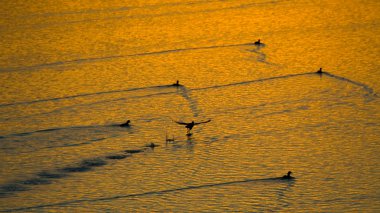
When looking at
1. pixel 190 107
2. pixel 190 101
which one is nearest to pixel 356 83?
pixel 190 101

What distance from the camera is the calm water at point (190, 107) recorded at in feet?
48.0

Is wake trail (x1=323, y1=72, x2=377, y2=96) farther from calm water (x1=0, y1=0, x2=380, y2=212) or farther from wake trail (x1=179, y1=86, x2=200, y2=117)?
wake trail (x1=179, y1=86, x2=200, y2=117)

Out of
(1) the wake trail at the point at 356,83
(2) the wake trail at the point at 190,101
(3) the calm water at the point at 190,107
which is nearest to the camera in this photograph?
(3) the calm water at the point at 190,107


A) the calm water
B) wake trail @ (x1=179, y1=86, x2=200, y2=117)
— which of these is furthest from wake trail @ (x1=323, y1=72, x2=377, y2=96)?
wake trail @ (x1=179, y1=86, x2=200, y2=117)

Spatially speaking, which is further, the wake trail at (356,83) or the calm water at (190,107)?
the wake trail at (356,83)

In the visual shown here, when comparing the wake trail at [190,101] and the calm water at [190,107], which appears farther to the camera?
the wake trail at [190,101]

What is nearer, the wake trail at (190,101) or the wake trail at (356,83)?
the wake trail at (190,101)

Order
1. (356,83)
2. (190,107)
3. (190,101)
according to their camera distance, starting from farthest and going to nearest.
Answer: (356,83), (190,101), (190,107)

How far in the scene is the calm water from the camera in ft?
48.0

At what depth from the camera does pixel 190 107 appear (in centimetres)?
1870

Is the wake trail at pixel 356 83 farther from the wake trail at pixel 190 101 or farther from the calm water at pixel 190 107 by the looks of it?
the wake trail at pixel 190 101

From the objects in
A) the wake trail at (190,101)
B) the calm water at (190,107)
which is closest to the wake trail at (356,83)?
the calm water at (190,107)

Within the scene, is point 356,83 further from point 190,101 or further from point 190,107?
point 190,107

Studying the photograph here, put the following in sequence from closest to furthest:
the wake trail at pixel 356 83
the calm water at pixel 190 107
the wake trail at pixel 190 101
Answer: the calm water at pixel 190 107, the wake trail at pixel 190 101, the wake trail at pixel 356 83
